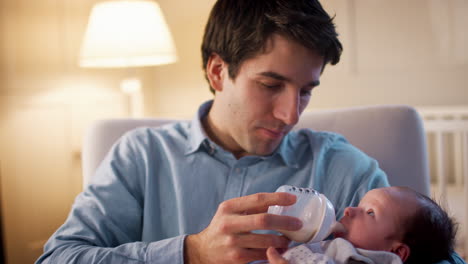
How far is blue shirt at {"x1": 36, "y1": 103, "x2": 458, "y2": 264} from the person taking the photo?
47.4 inches

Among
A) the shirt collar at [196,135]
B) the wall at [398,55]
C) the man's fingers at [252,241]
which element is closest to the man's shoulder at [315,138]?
the shirt collar at [196,135]

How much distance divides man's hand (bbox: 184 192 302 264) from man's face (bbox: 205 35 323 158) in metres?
0.33

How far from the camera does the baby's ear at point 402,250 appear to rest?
100 cm

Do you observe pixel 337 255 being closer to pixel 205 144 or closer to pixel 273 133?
pixel 273 133

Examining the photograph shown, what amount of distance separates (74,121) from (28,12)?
602mm

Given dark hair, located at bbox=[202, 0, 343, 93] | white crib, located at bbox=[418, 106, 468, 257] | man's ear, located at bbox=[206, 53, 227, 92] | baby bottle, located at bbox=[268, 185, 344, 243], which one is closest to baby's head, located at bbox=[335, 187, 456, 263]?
baby bottle, located at bbox=[268, 185, 344, 243]

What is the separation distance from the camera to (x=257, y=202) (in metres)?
0.87

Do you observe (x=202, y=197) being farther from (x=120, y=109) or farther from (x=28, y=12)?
(x=120, y=109)

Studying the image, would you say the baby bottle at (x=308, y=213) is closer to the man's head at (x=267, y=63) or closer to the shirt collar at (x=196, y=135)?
the man's head at (x=267, y=63)

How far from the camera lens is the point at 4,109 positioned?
2.41 metres

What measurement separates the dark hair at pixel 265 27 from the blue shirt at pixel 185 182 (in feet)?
0.74

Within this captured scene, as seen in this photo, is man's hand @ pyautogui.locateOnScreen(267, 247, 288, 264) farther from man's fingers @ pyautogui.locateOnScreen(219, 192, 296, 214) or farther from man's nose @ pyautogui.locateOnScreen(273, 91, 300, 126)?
man's nose @ pyautogui.locateOnScreen(273, 91, 300, 126)

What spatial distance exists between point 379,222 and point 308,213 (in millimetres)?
198

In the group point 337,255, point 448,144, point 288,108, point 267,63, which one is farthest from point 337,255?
point 448,144
